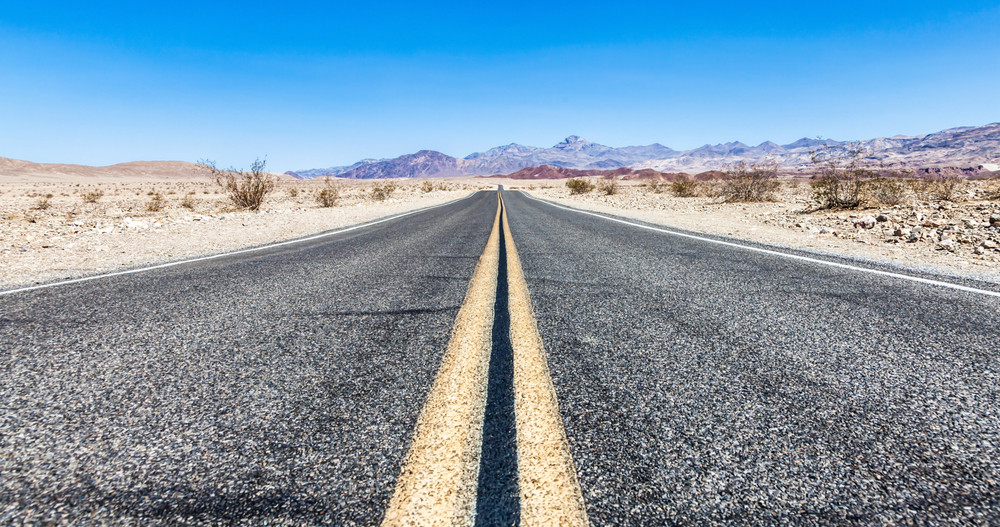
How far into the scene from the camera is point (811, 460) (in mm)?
1137

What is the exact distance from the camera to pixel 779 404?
1.43 metres

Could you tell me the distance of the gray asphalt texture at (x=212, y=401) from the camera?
998 millimetres

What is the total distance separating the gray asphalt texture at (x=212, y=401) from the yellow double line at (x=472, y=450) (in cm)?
7

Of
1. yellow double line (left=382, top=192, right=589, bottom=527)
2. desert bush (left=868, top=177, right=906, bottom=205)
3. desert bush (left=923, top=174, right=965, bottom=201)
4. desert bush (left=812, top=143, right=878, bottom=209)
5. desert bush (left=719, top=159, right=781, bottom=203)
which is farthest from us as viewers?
desert bush (left=719, top=159, right=781, bottom=203)

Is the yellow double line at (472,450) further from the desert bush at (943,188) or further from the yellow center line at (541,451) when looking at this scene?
the desert bush at (943,188)

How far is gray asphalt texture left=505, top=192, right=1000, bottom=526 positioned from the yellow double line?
5 centimetres

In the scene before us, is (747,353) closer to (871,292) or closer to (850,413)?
(850,413)

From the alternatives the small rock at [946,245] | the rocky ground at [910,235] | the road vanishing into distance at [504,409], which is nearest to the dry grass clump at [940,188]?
the rocky ground at [910,235]

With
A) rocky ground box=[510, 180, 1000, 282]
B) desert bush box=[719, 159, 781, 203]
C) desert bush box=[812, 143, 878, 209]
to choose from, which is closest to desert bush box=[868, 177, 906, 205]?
desert bush box=[812, 143, 878, 209]

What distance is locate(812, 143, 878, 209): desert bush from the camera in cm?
1099

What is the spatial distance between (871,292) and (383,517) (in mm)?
3621

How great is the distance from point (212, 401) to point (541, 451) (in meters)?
1.18

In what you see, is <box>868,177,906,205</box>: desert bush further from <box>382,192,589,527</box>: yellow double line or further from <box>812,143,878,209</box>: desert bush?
<box>382,192,589,527</box>: yellow double line

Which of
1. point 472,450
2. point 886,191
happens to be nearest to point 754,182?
point 886,191
